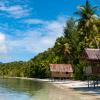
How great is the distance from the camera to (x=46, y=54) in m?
115

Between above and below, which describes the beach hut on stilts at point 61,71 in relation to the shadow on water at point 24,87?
above

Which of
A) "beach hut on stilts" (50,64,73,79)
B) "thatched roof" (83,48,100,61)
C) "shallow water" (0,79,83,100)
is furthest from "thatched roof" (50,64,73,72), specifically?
"thatched roof" (83,48,100,61)

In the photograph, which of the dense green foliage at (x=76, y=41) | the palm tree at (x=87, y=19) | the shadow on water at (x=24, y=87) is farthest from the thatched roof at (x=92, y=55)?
the palm tree at (x=87, y=19)

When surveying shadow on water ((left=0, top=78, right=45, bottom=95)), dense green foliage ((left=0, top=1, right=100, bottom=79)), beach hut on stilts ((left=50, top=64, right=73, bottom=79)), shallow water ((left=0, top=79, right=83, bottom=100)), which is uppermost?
dense green foliage ((left=0, top=1, right=100, bottom=79))

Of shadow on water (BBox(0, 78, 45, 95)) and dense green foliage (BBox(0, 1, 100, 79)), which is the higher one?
dense green foliage (BBox(0, 1, 100, 79))

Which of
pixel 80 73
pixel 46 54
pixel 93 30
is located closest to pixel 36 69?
pixel 46 54

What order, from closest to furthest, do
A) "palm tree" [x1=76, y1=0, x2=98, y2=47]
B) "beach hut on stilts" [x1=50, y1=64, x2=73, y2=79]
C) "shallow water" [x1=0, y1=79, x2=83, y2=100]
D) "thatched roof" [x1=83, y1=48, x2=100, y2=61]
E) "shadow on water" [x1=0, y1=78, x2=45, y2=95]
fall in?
"shallow water" [x1=0, y1=79, x2=83, y2=100] → "thatched roof" [x1=83, y1=48, x2=100, y2=61] → "shadow on water" [x1=0, y1=78, x2=45, y2=95] → "palm tree" [x1=76, y1=0, x2=98, y2=47] → "beach hut on stilts" [x1=50, y1=64, x2=73, y2=79]

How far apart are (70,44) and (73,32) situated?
301cm

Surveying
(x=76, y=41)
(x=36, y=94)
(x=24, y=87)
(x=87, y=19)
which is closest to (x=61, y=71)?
(x=76, y=41)

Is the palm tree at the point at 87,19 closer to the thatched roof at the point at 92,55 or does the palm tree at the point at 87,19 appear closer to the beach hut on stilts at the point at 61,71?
the beach hut on stilts at the point at 61,71

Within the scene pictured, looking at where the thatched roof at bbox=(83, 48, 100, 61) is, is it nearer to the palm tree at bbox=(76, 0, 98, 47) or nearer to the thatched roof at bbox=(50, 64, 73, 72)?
the palm tree at bbox=(76, 0, 98, 47)

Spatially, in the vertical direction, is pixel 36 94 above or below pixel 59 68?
below

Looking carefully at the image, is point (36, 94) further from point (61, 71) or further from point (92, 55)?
point (61, 71)

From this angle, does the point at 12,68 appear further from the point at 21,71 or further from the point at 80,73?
the point at 80,73
